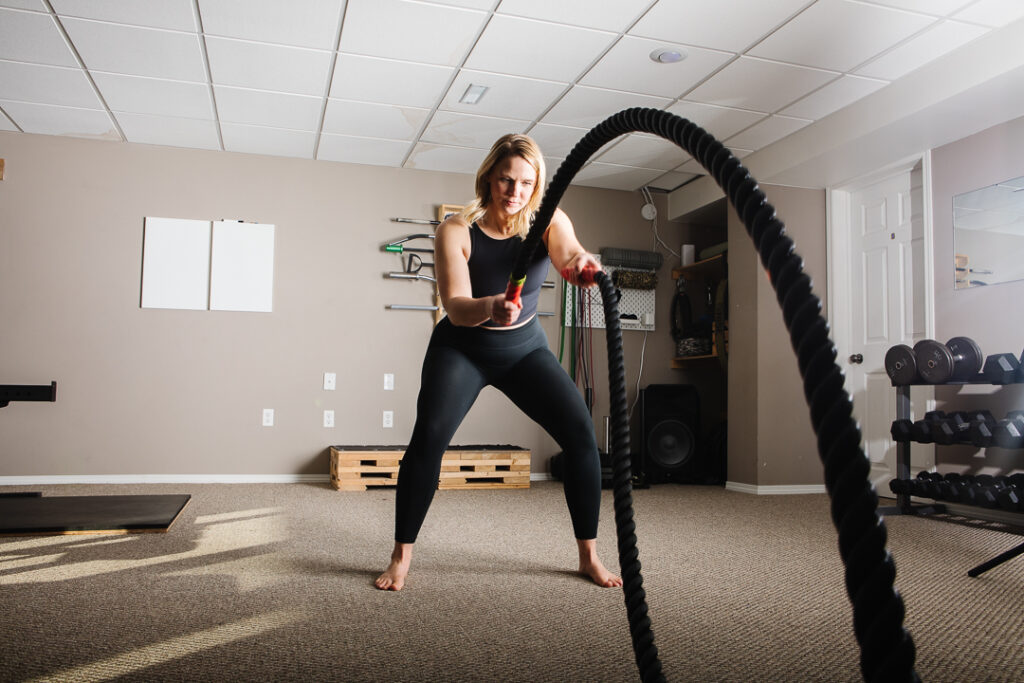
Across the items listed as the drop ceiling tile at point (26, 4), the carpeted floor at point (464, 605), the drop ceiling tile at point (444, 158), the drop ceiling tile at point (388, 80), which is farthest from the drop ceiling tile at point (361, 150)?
the carpeted floor at point (464, 605)

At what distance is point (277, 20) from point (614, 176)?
298 cm

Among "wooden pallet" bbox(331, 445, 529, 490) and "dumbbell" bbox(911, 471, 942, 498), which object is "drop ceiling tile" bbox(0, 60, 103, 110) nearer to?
"wooden pallet" bbox(331, 445, 529, 490)

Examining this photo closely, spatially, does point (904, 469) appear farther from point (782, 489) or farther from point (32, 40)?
point (32, 40)

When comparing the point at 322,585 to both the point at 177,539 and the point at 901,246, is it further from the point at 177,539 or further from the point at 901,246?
the point at 901,246

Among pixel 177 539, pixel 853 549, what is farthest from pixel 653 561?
pixel 853 549

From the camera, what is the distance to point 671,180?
5.68 m

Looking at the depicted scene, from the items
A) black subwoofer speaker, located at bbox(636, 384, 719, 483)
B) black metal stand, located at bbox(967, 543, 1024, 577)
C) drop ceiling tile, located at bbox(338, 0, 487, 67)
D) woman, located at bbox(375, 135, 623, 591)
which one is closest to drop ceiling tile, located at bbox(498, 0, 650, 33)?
drop ceiling tile, located at bbox(338, 0, 487, 67)

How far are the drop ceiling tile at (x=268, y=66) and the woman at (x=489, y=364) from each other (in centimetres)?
214

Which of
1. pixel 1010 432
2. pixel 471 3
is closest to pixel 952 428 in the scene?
pixel 1010 432

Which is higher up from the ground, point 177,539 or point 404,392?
point 404,392

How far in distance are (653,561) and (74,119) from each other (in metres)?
4.47

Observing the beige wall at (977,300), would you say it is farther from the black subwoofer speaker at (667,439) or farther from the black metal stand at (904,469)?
the black subwoofer speaker at (667,439)

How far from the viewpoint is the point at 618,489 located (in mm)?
1211

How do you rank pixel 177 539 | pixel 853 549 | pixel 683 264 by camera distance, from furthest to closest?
pixel 683 264, pixel 177 539, pixel 853 549
